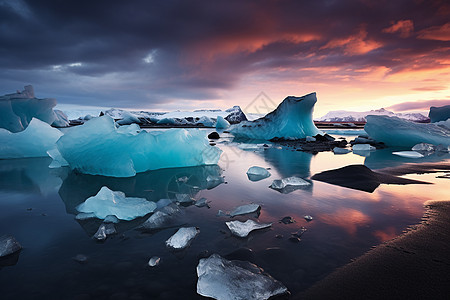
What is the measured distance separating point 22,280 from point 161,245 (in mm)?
751

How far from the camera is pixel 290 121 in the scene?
13.7m

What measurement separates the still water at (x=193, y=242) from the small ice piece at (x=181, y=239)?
5cm

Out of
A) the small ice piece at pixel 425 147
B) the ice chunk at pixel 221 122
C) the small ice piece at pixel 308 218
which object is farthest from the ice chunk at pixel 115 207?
the ice chunk at pixel 221 122

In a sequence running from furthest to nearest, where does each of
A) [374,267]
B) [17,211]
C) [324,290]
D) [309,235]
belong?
[17,211]
[309,235]
[374,267]
[324,290]

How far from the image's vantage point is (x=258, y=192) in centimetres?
306

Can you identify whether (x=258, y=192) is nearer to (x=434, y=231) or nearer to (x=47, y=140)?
(x=434, y=231)

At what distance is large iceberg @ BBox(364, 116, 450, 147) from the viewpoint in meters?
8.70

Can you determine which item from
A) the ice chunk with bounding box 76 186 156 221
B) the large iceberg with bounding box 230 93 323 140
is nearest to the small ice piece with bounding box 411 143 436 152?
the large iceberg with bounding box 230 93 323 140

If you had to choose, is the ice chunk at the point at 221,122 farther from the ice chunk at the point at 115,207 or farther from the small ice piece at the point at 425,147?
the ice chunk at the point at 115,207

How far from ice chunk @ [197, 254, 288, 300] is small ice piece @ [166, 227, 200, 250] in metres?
0.37

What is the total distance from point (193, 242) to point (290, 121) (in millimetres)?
12900

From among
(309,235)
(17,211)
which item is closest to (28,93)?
(17,211)

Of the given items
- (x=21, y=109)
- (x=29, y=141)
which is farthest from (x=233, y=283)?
(x=21, y=109)

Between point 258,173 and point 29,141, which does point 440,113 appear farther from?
point 29,141
